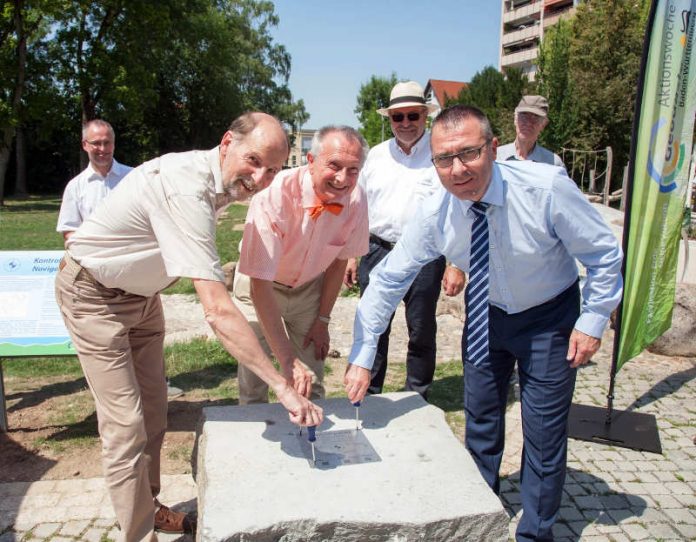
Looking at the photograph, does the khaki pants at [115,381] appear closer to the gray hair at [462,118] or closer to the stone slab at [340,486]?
the stone slab at [340,486]

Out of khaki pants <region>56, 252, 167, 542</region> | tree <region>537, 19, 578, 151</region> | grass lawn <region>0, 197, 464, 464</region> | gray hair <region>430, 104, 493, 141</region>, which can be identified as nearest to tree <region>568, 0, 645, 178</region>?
tree <region>537, 19, 578, 151</region>

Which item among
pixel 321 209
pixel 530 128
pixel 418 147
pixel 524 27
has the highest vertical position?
pixel 524 27

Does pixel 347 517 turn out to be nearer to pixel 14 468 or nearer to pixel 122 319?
pixel 122 319

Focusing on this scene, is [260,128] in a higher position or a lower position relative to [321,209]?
higher

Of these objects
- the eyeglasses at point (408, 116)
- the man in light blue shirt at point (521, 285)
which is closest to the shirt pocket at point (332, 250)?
Result: the man in light blue shirt at point (521, 285)

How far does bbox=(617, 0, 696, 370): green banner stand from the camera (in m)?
3.89

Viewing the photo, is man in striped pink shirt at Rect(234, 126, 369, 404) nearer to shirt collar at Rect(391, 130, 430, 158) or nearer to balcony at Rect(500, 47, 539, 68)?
shirt collar at Rect(391, 130, 430, 158)

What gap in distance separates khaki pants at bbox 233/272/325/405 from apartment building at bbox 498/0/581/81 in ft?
191

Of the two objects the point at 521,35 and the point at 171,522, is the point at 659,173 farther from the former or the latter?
the point at 521,35

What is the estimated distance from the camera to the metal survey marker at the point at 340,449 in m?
2.27

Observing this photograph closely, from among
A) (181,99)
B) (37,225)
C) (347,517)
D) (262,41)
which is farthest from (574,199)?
(262,41)

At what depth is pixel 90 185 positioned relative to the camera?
191 inches

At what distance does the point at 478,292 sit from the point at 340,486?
103 centimetres

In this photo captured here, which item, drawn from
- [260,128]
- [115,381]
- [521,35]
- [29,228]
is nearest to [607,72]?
[29,228]
